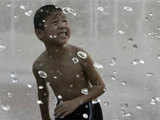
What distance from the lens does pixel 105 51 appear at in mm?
5078

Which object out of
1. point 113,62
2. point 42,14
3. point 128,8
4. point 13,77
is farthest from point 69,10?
point 42,14

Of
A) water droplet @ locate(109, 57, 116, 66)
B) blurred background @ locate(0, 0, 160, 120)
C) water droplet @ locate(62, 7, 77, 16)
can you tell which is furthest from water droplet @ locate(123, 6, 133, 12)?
water droplet @ locate(109, 57, 116, 66)

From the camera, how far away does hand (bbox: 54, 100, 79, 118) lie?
2.01m

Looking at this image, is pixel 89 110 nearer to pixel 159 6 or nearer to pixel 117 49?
pixel 117 49

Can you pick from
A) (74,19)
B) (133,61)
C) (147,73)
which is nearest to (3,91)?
(147,73)

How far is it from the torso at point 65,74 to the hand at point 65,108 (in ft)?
0.45

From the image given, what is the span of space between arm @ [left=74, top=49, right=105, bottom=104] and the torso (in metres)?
0.03

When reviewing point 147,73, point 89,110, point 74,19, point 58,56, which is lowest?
point 74,19

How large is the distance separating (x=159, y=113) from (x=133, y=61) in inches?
68.8

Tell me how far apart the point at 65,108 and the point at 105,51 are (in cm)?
309

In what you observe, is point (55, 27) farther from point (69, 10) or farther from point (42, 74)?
point (69, 10)

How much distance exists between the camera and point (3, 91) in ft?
11.8

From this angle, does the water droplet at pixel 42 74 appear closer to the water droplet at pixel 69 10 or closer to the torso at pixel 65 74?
the torso at pixel 65 74

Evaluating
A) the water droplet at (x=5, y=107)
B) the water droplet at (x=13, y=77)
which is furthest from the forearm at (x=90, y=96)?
the water droplet at (x=13, y=77)
